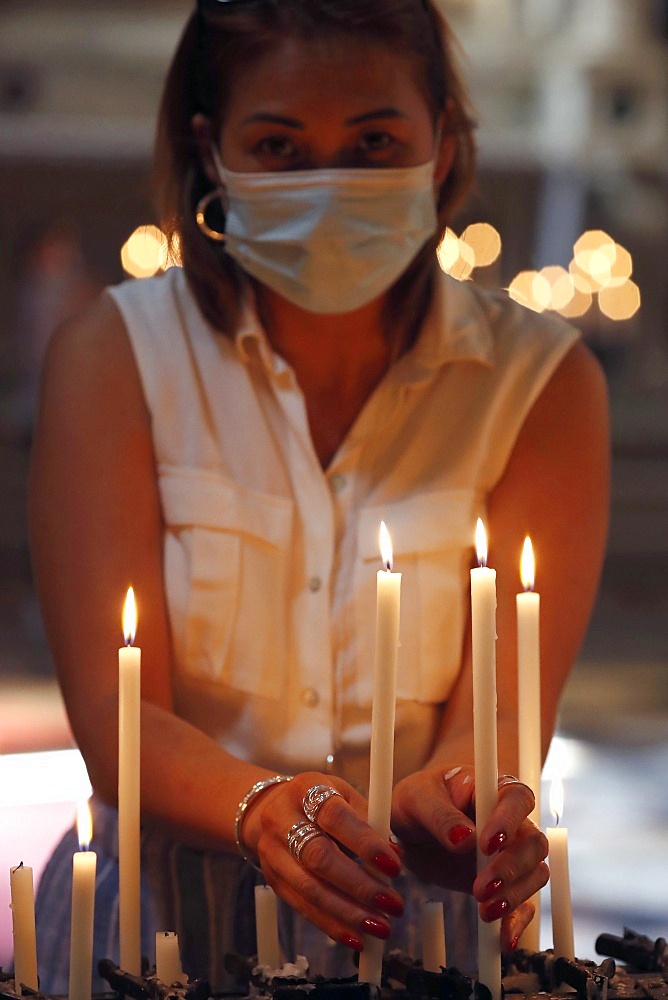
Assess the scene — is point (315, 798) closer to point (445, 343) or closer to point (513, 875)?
point (513, 875)

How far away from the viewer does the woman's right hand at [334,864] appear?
95cm

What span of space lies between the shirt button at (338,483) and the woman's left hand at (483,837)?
0.60 meters

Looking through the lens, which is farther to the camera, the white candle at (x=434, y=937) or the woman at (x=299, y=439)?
the woman at (x=299, y=439)

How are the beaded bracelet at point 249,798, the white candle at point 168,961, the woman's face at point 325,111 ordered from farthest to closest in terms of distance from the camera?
the woman's face at point 325,111 → the beaded bracelet at point 249,798 → the white candle at point 168,961

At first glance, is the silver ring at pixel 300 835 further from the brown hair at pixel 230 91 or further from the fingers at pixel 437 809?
the brown hair at pixel 230 91

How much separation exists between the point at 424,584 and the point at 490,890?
75cm

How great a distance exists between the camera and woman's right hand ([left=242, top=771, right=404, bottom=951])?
3.10ft

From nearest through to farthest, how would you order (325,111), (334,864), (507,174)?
(334,864), (325,111), (507,174)

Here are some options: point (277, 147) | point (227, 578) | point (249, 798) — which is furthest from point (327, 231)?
point (249, 798)

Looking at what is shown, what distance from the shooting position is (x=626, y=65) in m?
10.7

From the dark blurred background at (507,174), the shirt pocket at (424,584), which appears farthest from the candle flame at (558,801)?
the dark blurred background at (507,174)

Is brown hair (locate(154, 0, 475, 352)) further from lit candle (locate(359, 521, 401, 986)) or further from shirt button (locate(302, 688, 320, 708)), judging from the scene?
lit candle (locate(359, 521, 401, 986))

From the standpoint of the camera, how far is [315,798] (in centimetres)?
103

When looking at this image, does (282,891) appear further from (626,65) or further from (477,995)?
(626,65)
